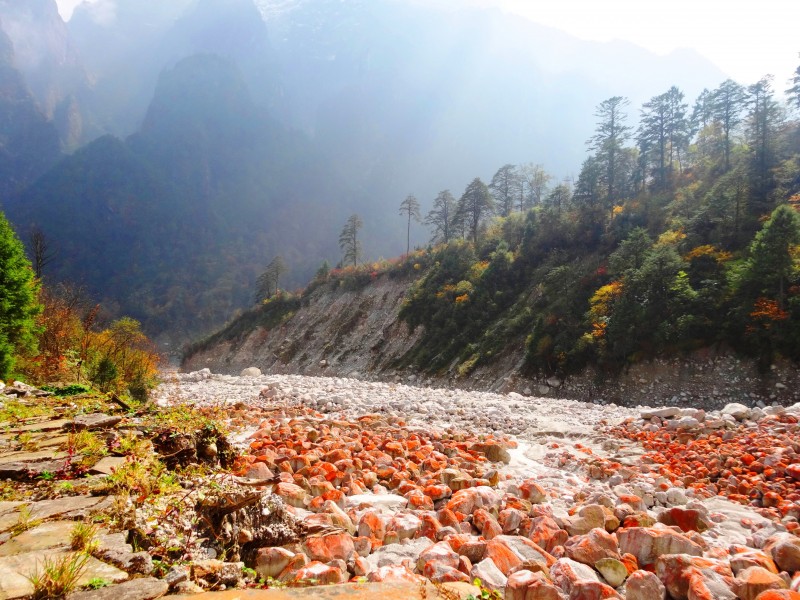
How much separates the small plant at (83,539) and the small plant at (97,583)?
11.6 inches

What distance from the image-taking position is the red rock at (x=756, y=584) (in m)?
3.13

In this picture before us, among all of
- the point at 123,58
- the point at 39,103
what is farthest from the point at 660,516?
the point at 123,58

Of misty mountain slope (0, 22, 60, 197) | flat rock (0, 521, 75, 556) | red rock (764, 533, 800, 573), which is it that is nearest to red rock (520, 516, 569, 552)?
red rock (764, 533, 800, 573)

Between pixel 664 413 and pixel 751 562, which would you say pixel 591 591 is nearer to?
pixel 751 562

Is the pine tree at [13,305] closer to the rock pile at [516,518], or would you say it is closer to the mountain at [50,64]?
the rock pile at [516,518]

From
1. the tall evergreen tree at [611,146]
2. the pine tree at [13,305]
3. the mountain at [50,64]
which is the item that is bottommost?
the pine tree at [13,305]

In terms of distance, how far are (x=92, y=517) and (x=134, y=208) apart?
512ft

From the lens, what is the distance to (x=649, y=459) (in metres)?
7.54

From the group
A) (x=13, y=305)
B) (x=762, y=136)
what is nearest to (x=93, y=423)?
(x=13, y=305)

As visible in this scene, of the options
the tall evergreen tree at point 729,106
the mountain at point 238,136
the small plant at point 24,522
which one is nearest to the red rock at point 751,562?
the small plant at point 24,522

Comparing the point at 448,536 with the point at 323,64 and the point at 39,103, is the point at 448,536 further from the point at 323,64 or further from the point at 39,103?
the point at 323,64

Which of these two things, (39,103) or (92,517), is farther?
(39,103)

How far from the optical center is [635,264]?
2498cm

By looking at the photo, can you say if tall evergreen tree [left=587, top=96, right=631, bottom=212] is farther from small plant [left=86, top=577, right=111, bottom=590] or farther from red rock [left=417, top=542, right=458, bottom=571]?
small plant [left=86, top=577, right=111, bottom=590]
